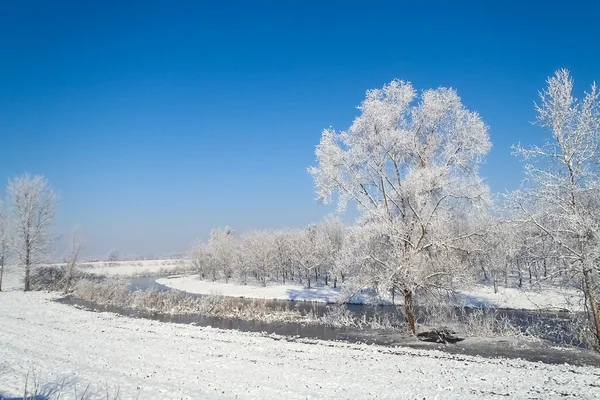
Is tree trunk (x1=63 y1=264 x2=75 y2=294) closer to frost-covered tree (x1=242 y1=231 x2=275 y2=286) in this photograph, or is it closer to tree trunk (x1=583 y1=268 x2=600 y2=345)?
frost-covered tree (x1=242 y1=231 x2=275 y2=286)

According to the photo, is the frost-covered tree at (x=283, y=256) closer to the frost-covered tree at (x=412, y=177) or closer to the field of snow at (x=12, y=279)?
→ the field of snow at (x=12, y=279)

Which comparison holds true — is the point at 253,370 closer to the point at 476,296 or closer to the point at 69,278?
the point at 476,296

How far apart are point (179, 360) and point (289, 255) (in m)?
56.4

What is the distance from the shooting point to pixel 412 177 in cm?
1980

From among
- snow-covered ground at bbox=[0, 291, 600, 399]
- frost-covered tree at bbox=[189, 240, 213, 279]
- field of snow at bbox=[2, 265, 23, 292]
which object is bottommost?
snow-covered ground at bbox=[0, 291, 600, 399]

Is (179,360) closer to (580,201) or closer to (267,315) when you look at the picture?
(267,315)

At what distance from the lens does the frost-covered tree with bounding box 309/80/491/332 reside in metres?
19.4

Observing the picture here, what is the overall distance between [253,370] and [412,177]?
1184 cm

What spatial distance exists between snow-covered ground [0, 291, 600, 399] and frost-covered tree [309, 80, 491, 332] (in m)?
4.45

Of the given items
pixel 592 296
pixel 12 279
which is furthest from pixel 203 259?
pixel 592 296

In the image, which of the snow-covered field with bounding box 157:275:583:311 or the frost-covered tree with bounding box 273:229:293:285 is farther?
the frost-covered tree with bounding box 273:229:293:285

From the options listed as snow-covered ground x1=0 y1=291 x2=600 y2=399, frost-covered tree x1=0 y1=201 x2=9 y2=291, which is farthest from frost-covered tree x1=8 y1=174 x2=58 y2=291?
snow-covered ground x1=0 y1=291 x2=600 y2=399

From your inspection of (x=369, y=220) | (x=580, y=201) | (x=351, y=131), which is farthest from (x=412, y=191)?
(x=580, y=201)

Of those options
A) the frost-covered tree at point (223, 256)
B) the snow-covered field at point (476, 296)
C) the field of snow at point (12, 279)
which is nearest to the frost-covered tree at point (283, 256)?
the frost-covered tree at point (223, 256)
